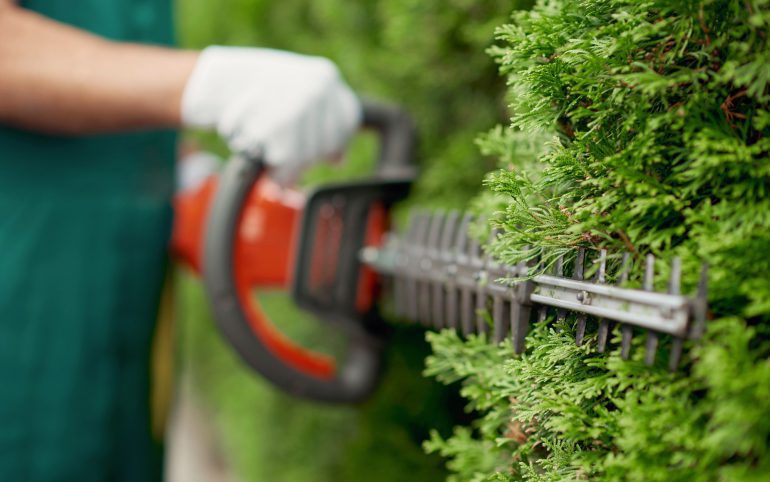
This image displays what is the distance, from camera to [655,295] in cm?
40

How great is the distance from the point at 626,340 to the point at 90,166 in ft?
2.82

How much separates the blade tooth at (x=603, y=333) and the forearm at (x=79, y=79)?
66 centimetres

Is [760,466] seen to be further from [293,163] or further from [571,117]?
[293,163]

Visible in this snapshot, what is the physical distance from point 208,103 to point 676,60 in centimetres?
65

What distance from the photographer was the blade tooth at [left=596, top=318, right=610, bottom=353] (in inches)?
→ 17.9

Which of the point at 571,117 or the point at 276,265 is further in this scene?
the point at 276,265

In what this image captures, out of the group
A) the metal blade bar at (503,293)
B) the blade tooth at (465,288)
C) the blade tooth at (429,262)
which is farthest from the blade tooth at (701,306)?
the blade tooth at (429,262)

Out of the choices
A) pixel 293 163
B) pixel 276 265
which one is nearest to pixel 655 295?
pixel 293 163

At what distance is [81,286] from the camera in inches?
41.1

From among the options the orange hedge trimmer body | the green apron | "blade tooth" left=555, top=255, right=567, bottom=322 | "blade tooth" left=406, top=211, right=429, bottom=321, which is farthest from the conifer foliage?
the green apron

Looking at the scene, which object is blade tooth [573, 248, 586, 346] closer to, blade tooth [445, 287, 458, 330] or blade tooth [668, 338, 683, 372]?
blade tooth [668, 338, 683, 372]

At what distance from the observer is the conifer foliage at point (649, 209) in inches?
15.1

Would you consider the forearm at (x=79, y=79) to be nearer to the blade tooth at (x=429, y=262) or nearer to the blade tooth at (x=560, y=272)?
the blade tooth at (x=429, y=262)

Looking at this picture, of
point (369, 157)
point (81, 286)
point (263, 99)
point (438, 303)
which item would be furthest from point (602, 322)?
point (369, 157)
